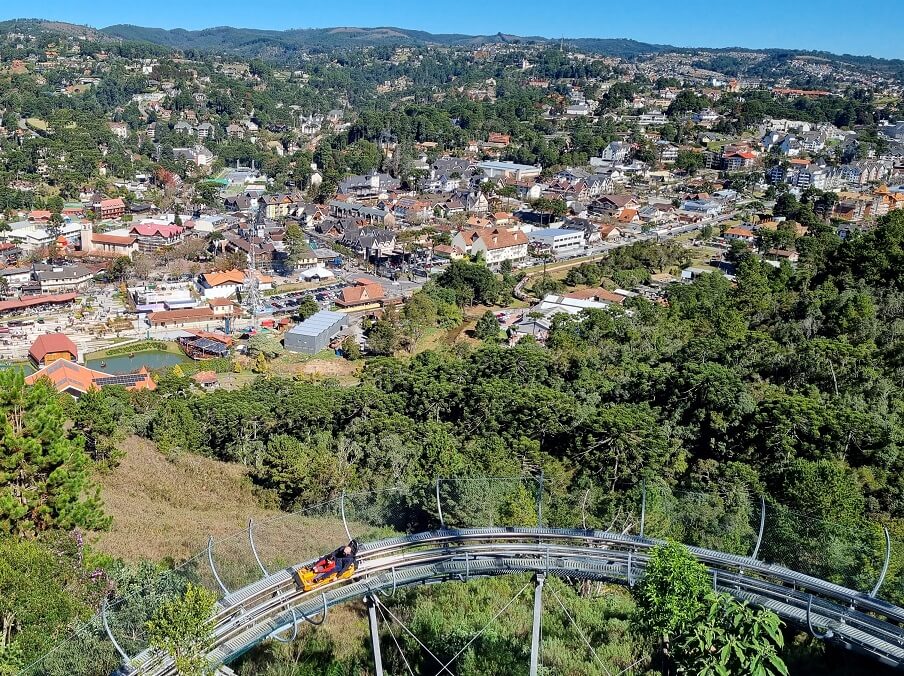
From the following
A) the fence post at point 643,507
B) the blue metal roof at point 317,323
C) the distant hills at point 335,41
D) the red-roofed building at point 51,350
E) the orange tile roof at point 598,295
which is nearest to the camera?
the fence post at point 643,507

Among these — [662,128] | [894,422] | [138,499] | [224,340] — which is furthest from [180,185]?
[894,422]

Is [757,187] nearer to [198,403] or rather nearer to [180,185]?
[180,185]

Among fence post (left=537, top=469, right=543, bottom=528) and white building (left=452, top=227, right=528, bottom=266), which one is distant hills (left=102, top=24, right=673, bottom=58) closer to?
white building (left=452, top=227, right=528, bottom=266)

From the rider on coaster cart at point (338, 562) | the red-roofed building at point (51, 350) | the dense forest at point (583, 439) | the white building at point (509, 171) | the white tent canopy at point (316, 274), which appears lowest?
the red-roofed building at point (51, 350)

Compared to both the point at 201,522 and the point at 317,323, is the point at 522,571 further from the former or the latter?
the point at 317,323

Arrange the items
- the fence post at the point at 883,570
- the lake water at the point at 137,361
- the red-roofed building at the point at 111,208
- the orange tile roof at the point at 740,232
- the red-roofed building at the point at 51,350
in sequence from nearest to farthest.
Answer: the fence post at the point at 883,570
the red-roofed building at the point at 51,350
the lake water at the point at 137,361
the orange tile roof at the point at 740,232
the red-roofed building at the point at 111,208

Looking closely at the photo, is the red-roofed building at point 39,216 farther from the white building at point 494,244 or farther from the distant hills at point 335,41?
the distant hills at point 335,41

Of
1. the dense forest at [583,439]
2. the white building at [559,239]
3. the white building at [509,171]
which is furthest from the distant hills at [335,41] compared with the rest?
the dense forest at [583,439]

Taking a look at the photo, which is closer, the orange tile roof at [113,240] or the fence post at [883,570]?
the fence post at [883,570]
